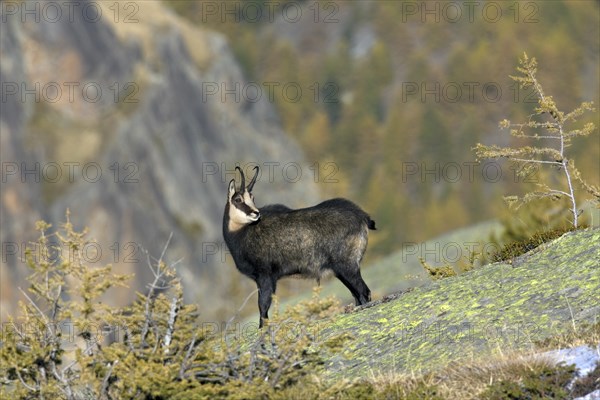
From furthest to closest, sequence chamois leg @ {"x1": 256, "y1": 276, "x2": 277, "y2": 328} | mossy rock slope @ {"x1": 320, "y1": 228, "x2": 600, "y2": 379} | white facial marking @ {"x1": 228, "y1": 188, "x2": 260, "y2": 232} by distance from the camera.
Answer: white facial marking @ {"x1": 228, "y1": 188, "x2": 260, "y2": 232}, chamois leg @ {"x1": 256, "y1": 276, "x2": 277, "y2": 328}, mossy rock slope @ {"x1": 320, "y1": 228, "x2": 600, "y2": 379}

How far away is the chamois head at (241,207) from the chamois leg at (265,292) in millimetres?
899

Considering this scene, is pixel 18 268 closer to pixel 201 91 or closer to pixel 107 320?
pixel 201 91

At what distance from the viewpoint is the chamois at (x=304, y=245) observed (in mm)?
14305

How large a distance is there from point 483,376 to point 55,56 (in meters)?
91.7

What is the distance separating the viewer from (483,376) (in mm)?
8883

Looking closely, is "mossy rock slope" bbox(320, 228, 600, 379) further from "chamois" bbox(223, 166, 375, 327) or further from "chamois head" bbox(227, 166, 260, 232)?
"chamois head" bbox(227, 166, 260, 232)

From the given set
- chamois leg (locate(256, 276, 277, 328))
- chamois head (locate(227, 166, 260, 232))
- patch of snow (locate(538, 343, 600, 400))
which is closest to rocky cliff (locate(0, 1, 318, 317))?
chamois head (locate(227, 166, 260, 232))

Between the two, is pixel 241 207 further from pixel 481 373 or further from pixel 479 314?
pixel 481 373

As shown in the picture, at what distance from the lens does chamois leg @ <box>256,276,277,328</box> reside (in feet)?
46.2

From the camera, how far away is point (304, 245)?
14359mm

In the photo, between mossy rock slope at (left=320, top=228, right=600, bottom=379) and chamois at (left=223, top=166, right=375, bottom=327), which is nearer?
mossy rock slope at (left=320, top=228, right=600, bottom=379)

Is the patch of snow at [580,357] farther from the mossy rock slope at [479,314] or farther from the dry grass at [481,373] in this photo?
the mossy rock slope at [479,314]

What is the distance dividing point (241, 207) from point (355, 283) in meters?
2.19

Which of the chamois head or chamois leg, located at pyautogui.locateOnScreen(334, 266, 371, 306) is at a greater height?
the chamois head
